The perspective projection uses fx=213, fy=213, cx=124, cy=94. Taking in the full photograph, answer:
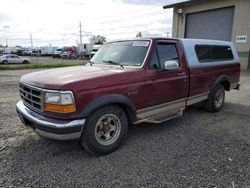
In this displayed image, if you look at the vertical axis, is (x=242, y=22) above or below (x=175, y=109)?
above

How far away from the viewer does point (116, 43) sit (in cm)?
461

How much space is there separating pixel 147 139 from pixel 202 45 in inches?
111

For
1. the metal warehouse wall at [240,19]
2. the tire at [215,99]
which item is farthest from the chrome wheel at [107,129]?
the metal warehouse wall at [240,19]

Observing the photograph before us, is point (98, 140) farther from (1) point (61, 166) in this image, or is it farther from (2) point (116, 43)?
(2) point (116, 43)

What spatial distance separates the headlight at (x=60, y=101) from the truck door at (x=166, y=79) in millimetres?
1428

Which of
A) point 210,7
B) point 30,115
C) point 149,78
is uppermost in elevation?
point 210,7

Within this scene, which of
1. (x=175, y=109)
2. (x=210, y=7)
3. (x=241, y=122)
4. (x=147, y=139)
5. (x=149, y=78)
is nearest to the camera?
(x=149, y=78)

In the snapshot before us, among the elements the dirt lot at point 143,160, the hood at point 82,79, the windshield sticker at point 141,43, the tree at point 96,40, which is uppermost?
the tree at point 96,40

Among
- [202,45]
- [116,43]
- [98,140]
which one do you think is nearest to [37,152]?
[98,140]

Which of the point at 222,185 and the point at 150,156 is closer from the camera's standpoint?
the point at 222,185

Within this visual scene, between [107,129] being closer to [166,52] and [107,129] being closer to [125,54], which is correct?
[125,54]

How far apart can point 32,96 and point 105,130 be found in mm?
1278

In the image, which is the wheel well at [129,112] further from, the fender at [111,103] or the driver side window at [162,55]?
the driver side window at [162,55]

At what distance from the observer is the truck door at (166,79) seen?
390 cm
